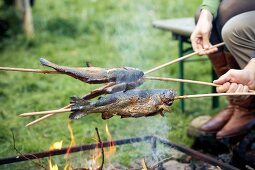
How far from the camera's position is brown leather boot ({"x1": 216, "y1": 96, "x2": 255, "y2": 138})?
128 inches

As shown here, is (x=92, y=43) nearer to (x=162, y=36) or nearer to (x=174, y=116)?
(x=162, y=36)

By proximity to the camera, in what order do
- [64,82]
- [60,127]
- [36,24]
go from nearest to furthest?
[60,127] < [64,82] < [36,24]

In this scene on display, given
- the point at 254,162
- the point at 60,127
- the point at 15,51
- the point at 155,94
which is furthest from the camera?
the point at 15,51

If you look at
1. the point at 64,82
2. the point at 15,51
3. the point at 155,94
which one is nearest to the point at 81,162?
the point at 155,94

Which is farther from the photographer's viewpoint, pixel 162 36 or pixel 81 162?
pixel 162 36

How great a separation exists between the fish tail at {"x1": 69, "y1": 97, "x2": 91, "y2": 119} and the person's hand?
3.48ft

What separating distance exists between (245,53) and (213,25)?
384 millimetres

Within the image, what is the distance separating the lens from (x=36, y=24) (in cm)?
829

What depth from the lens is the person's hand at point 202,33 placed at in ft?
9.57

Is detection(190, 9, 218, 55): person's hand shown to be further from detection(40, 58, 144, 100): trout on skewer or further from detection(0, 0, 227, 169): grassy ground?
detection(0, 0, 227, 169): grassy ground

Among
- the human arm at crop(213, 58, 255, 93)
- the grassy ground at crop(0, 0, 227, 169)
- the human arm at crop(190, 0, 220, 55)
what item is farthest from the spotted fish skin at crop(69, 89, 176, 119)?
the grassy ground at crop(0, 0, 227, 169)

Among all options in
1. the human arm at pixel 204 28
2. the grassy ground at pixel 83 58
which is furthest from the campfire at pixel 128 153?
the human arm at pixel 204 28

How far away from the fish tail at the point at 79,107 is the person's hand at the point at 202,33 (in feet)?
3.48

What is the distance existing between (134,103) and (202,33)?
0.95 meters
